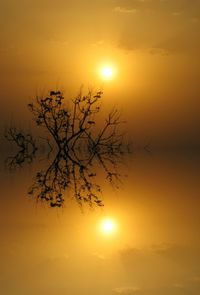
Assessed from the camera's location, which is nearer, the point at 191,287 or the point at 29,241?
the point at 191,287

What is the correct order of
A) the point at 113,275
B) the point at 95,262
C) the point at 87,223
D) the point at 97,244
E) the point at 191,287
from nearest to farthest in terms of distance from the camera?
the point at 191,287 → the point at 113,275 → the point at 95,262 → the point at 97,244 → the point at 87,223

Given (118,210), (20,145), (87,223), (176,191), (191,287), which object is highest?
(20,145)

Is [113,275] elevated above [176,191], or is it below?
below

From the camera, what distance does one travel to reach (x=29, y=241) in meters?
3.30

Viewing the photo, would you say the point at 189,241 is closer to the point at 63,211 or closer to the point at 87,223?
the point at 87,223

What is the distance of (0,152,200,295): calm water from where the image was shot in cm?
231

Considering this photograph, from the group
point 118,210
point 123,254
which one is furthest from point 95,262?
point 118,210

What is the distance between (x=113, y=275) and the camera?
96.5 inches

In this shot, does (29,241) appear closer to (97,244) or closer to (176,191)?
(97,244)

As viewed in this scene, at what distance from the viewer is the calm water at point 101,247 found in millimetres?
2309

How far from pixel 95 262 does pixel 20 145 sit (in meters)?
25.7

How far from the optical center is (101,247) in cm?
309

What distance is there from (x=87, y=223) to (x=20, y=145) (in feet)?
80.0

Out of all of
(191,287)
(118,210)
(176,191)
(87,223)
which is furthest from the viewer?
(176,191)
